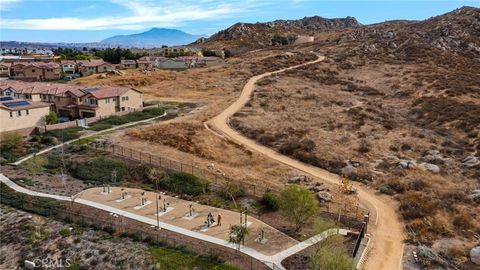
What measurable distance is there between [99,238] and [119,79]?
236 ft

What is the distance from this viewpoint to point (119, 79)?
9656cm

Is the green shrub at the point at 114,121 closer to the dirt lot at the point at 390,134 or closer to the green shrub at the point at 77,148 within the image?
the green shrub at the point at 77,148

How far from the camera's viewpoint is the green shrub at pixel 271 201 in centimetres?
3431

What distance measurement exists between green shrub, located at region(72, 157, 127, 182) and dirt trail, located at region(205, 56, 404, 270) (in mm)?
15854

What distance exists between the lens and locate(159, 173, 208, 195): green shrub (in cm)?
3811

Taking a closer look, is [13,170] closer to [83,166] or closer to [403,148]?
[83,166]

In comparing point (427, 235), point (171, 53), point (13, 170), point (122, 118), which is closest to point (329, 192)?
point (427, 235)

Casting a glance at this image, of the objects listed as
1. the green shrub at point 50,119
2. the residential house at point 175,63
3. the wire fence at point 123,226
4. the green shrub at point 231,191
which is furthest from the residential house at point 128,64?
the green shrub at point 231,191

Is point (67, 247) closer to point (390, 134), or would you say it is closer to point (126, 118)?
point (126, 118)

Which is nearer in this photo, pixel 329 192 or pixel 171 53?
pixel 329 192

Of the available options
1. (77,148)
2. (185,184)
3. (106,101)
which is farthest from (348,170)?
(106,101)

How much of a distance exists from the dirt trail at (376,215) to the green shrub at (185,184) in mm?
11544

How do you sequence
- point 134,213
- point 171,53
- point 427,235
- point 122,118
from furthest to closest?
point 171,53 → point 122,118 → point 134,213 → point 427,235

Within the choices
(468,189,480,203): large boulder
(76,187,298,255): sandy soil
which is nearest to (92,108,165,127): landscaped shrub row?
(76,187,298,255): sandy soil
